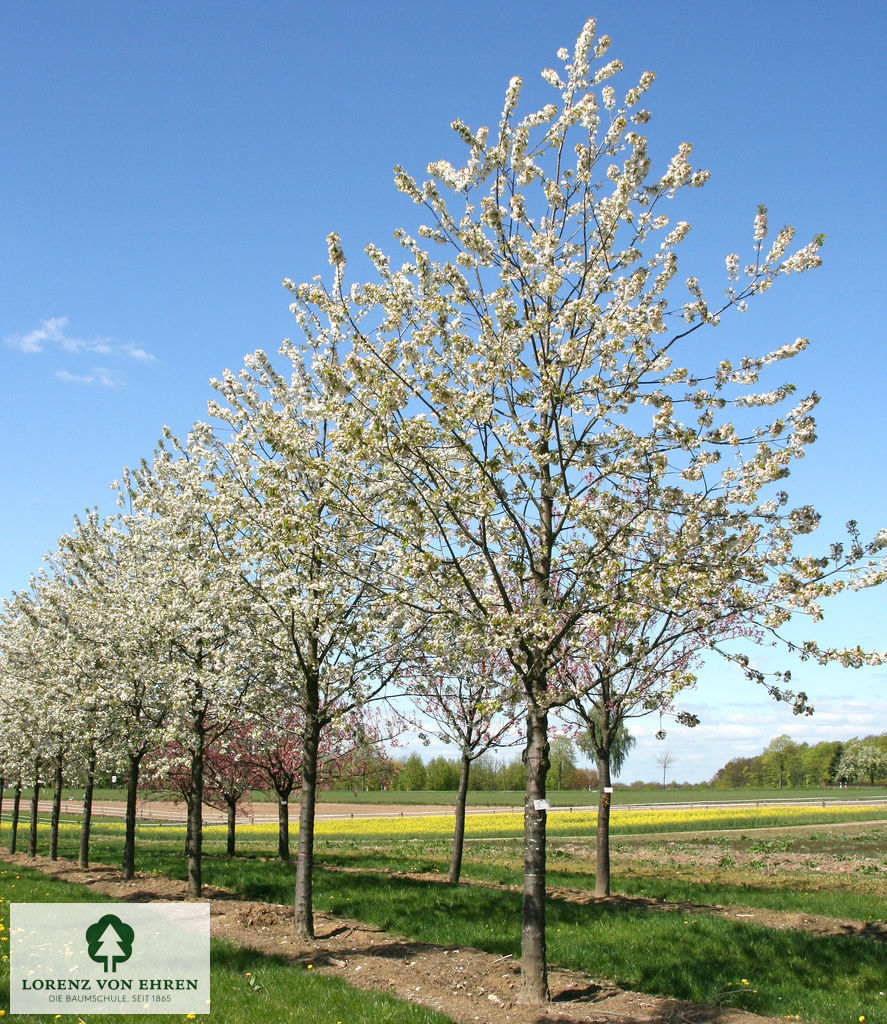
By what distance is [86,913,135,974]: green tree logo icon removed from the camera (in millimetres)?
10047

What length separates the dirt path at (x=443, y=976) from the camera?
844 centimetres

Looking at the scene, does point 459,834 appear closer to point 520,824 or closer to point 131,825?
point 131,825

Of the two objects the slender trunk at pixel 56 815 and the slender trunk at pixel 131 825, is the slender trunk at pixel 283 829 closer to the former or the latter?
the slender trunk at pixel 131 825

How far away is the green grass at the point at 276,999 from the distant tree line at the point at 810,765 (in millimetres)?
137421

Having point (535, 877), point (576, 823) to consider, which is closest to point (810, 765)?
point (576, 823)

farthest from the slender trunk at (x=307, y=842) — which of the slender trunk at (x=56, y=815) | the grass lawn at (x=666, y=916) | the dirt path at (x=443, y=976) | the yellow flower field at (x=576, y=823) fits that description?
the yellow flower field at (x=576, y=823)

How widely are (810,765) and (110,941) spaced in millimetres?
157666

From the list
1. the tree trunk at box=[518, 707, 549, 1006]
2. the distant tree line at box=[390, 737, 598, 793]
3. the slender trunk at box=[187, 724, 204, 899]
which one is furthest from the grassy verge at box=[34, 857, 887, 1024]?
the distant tree line at box=[390, 737, 598, 793]

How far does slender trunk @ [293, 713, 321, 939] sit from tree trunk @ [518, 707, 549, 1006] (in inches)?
162

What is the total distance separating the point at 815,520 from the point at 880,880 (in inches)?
656

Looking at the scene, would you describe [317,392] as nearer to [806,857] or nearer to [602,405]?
[602,405]

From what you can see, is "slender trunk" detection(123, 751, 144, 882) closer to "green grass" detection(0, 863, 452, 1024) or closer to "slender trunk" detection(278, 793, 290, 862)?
"slender trunk" detection(278, 793, 290, 862)

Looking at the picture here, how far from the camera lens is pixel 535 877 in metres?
8.93

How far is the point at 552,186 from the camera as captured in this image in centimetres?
974
